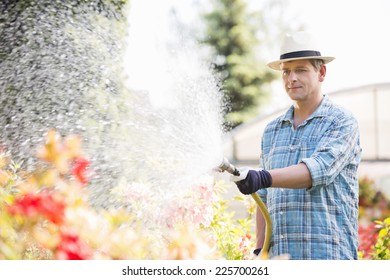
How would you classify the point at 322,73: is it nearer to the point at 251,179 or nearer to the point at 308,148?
the point at 308,148

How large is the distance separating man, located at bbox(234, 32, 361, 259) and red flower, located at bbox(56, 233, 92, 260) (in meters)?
0.79

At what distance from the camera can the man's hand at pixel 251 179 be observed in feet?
6.14

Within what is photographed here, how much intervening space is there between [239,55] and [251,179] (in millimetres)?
12411

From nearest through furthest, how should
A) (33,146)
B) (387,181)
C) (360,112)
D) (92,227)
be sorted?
(92,227) → (33,146) → (387,181) → (360,112)

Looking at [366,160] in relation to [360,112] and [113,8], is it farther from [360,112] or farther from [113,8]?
[113,8]

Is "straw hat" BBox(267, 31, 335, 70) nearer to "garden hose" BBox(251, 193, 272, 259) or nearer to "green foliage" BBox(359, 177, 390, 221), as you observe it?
"garden hose" BBox(251, 193, 272, 259)

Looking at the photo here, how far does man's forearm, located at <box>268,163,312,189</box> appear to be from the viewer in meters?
1.94

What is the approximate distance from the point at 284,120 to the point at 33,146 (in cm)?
156

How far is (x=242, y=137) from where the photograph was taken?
6.55 meters

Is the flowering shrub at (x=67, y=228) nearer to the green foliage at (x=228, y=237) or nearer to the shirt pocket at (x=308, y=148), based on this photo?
the shirt pocket at (x=308, y=148)

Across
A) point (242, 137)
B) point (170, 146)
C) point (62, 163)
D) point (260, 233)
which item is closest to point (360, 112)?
point (242, 137)

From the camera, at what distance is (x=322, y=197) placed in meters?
2.08

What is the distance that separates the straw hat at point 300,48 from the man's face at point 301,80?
3 centimetres

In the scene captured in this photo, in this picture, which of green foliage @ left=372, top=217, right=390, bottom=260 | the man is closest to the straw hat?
the man
